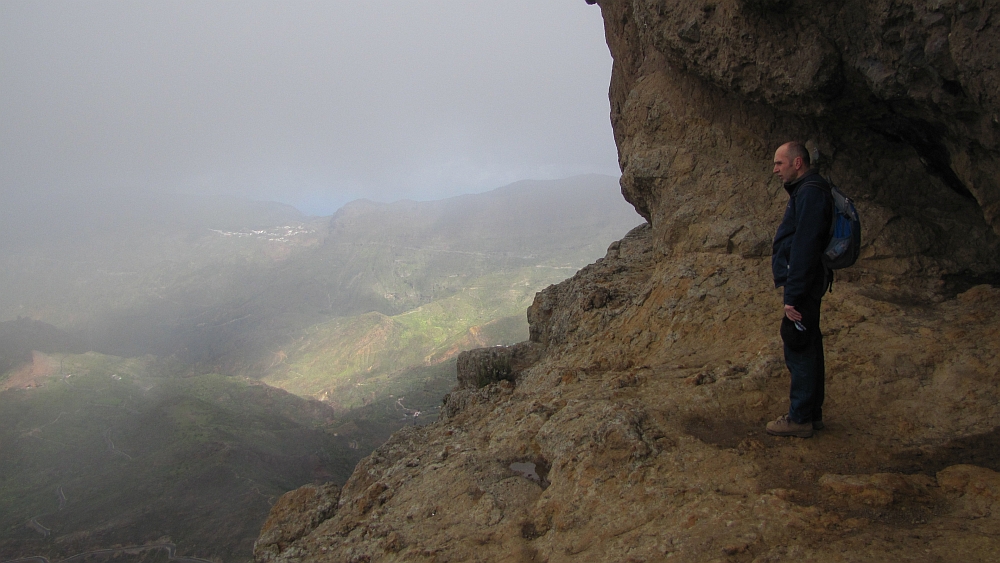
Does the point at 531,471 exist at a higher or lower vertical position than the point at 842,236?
lower

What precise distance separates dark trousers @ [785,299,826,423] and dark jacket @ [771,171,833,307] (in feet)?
0.68

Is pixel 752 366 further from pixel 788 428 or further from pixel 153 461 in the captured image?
pixel 153 461

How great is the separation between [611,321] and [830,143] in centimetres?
643

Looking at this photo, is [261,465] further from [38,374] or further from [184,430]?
[38,374]

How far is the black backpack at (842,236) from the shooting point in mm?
5875

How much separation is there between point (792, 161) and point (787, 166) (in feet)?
0.26

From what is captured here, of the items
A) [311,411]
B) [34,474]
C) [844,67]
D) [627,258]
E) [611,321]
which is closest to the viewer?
[844,67]

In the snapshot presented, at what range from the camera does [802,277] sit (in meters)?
6.03

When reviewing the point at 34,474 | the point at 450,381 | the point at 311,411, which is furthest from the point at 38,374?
the point at 450,381

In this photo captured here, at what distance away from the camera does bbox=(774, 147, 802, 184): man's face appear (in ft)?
20.8

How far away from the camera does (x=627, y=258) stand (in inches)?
696

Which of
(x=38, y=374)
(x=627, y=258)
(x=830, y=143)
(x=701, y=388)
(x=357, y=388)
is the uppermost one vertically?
(x=830, y=143)

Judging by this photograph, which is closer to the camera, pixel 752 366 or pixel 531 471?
pixel 531 471

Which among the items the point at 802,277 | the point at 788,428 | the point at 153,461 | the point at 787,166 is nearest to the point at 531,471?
the point at 788,428
